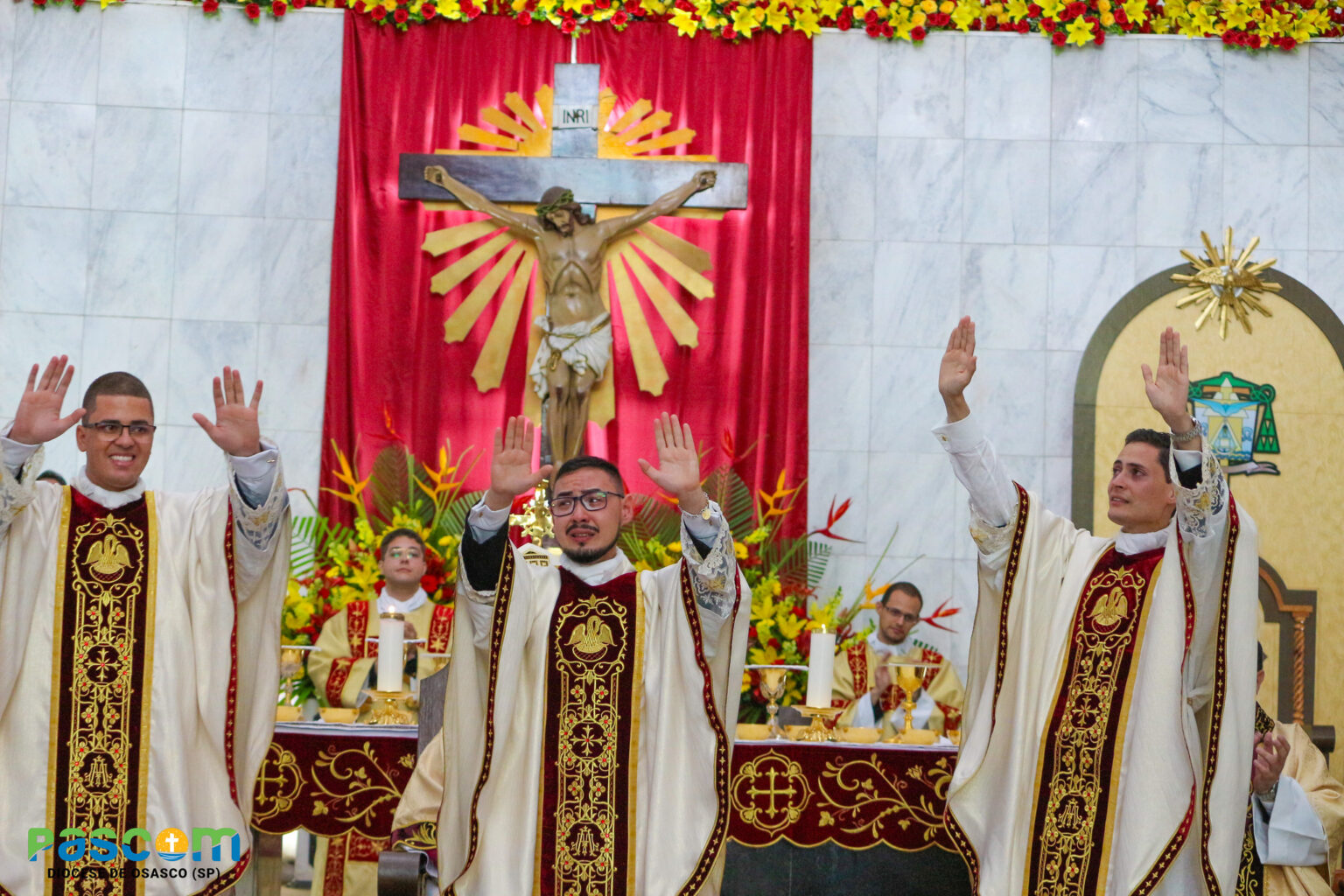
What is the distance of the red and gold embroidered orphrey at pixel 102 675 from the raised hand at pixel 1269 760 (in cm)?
347

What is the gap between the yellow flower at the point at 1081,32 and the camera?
28.9 feet

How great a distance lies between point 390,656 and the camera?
16.0 ft

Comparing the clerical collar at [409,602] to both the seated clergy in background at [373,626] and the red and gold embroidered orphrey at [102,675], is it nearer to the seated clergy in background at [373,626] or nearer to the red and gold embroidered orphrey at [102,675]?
the seated clergy in background at [373,626]

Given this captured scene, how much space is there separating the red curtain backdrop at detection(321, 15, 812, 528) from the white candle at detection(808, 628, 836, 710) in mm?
3740

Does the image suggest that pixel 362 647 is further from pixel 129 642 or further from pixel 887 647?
pixel 887 647

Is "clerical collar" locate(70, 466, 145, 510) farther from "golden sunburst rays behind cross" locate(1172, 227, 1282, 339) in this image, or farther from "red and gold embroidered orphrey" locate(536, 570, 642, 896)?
"golden sunburst rays behind cross" locate(1172, 227, 1282, 339)

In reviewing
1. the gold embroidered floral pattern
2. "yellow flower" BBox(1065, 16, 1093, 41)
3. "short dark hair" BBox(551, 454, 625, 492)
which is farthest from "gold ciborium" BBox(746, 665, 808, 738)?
"yellow flower" BBox(1065, 16, 1093, 41)

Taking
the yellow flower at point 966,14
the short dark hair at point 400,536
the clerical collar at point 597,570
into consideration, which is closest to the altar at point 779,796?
the clerical collar at point 597,570

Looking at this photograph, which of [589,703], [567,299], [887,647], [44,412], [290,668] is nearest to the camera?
[44,412]

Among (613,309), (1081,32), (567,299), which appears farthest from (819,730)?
(1081,32)

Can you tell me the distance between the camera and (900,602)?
693 centimetres

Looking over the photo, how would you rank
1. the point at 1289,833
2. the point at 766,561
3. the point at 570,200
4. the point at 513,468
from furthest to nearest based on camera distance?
1. the point at 570,200
2. the point at 766,561
3. the point at 1289,833
4. the point at 513,468

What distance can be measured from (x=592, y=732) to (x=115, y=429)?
175cm

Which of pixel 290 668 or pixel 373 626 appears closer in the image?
pixel 290 668
